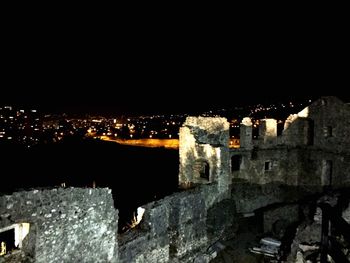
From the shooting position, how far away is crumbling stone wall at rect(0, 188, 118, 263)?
33.7ft

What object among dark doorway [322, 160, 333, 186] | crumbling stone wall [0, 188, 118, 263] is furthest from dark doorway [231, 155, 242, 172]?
crumbling stone wall [0, 188, 118, 263]

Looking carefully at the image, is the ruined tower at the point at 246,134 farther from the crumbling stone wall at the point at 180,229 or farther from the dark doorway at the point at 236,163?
the crumbling stone wall at the point at 180,229

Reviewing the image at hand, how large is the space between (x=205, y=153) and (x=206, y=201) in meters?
2.98

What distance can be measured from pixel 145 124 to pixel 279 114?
15567mm

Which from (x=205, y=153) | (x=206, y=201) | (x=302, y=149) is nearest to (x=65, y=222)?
(x=206, y=201)

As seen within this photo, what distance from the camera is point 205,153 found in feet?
74.6

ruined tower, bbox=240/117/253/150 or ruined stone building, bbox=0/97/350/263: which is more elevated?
ruined tower, bbox=240/117/253/150

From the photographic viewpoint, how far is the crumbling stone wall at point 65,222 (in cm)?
1027

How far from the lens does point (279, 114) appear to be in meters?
36.8

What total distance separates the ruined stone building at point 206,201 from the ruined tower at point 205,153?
0.20 ft

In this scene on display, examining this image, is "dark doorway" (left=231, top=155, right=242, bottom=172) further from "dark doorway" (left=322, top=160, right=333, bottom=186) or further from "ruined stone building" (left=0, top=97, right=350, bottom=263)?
"dark doorway" (left=322, top=160, right=333, bottom=186)

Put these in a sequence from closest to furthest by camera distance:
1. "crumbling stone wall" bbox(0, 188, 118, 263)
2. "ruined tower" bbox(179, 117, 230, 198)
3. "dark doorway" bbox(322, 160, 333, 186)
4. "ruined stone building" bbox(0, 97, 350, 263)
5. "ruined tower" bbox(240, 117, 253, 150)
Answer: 1. "crumbling stone wall" bbox(0, 188, 118, 263)
2. "ruined stone building" bbox(0, 97, 350, 263)
3. "ruined tower" bbox(179, 117, 230, 198)
4. "ruined tower" bbox(240, 117, 253, 150)
5. "dark doorway" bbox(322, 160, 333, 186)

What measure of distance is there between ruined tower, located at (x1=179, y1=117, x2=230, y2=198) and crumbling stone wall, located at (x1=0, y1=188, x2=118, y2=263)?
1007 cm

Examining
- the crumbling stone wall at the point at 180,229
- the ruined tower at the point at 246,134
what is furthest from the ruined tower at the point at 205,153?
the ruined tower at the point at 246,134
